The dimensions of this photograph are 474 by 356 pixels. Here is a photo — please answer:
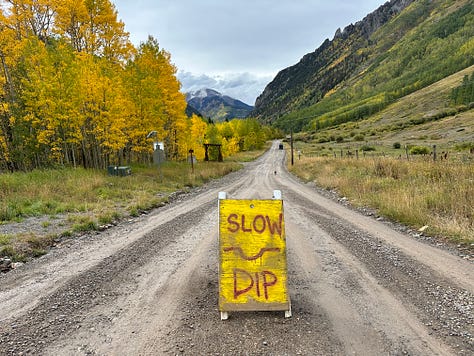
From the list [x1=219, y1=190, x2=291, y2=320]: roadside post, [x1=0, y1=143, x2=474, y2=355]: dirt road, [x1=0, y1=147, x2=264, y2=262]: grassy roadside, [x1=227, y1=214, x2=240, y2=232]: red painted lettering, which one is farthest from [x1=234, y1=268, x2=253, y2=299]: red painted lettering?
[x1=0, y1=147, x2=264, y2=262]: grassy roadside

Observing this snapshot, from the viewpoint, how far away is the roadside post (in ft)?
12.2

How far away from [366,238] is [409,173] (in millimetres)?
7704

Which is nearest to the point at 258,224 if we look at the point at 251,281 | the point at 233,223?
the point at 233,223

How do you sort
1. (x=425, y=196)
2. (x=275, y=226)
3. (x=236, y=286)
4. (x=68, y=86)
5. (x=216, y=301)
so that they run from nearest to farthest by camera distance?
(x=236, y=286) → (x=275, y=226) → (x=216, y=301) → (x=425, y=196) → (x=68, y=86)

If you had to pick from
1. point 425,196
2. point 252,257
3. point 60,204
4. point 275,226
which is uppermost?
point 275,226

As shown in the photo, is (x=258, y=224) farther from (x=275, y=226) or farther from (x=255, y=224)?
(x=275, y=226)

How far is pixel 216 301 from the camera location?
13.6 ft

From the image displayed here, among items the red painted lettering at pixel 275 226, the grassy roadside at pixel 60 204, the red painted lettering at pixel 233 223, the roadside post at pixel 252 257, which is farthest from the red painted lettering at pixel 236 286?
the grassy roadside at pixel 60 204

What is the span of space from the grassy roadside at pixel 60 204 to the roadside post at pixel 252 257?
493 centimetres

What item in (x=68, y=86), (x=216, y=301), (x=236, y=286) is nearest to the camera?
(x=236, y=286)

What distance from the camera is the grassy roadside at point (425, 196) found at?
7.20 metres

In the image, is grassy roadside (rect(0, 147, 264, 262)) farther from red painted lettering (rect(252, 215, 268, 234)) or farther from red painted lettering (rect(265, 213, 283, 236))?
red painted lettering (rect(265, 213, 283, 236))

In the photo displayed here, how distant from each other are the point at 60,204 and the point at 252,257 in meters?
9.80

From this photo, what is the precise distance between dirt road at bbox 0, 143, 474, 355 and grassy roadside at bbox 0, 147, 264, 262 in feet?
3.27
